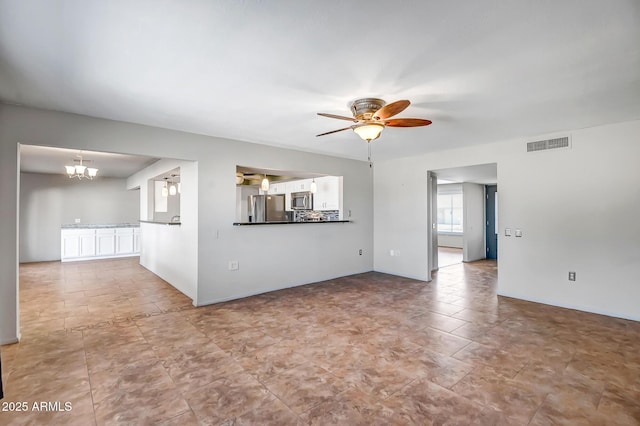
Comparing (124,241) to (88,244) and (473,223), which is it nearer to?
(88,244)

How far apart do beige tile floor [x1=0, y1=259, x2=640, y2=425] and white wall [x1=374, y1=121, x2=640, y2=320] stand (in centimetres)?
35

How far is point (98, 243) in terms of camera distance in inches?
324

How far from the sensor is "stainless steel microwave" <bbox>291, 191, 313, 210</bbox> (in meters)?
7.65

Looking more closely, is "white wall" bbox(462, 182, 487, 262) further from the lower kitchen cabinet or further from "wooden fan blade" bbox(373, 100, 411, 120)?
the lower kitchen cabinet

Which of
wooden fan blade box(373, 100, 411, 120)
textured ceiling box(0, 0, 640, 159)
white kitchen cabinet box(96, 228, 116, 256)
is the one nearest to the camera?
textured ceiling box(0, 0, 640, 159)

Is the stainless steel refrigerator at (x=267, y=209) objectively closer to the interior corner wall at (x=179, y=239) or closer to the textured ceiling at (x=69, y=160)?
the interior corner wall at (x=179, y=239)

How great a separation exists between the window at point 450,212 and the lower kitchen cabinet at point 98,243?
10398mm

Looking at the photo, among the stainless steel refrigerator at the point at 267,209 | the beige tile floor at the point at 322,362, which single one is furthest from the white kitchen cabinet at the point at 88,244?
the stainless steel refrigerator at the point at 267,209

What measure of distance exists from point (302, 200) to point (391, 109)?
549cm

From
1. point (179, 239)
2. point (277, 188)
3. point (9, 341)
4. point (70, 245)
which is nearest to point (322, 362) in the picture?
point (9, 341)

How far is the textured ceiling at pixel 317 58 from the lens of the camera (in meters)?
1.66

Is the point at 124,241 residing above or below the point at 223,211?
below

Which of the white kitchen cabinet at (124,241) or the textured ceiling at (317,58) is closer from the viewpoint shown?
the textured ceiling at (317,58)

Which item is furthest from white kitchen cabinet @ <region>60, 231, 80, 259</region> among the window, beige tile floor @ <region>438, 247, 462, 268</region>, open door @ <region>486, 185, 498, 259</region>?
the window
